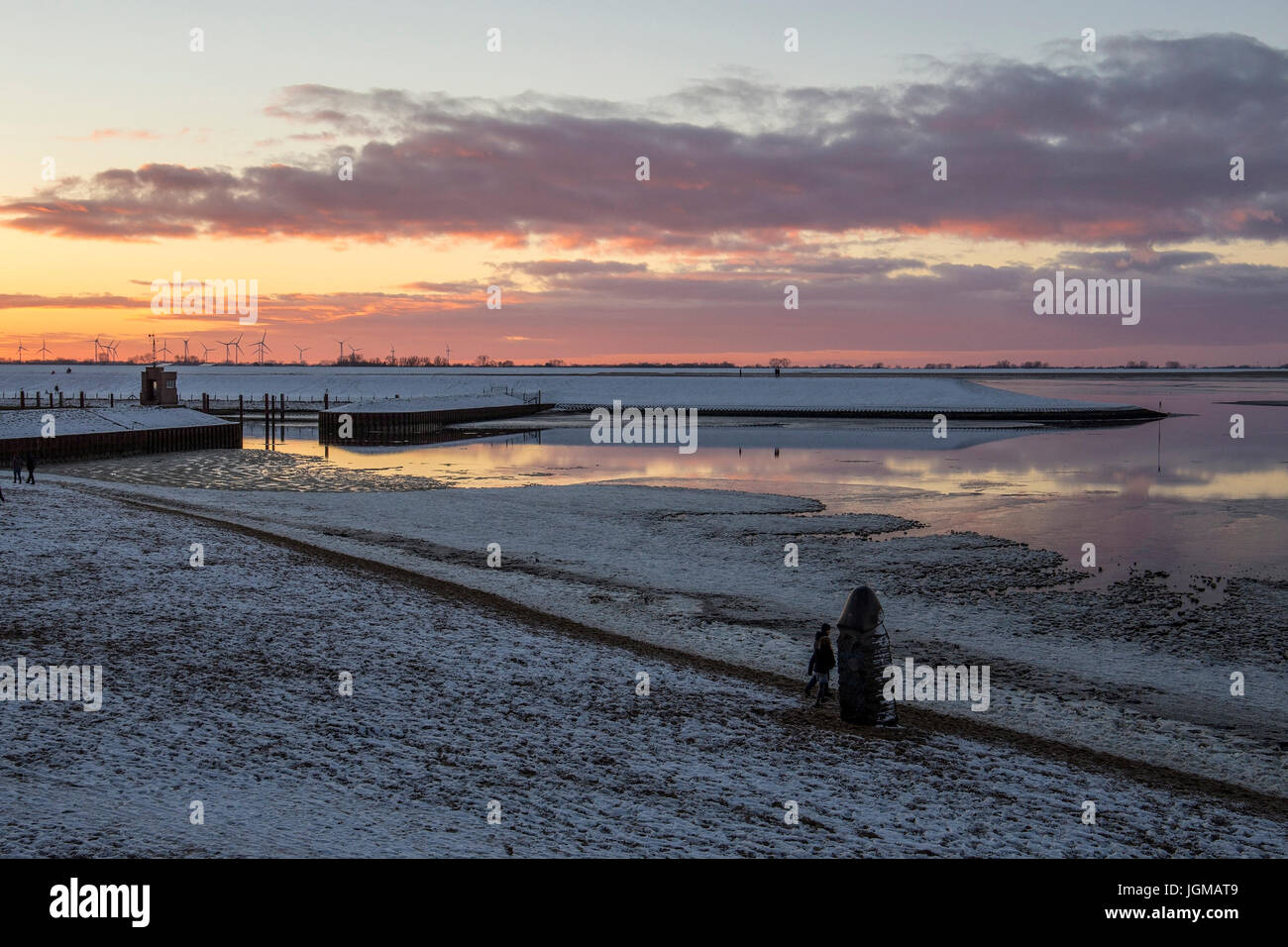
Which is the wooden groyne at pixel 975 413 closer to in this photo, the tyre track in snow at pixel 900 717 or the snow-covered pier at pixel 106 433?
the snow-covered pier at pixel 106 433

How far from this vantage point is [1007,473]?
1799 inches

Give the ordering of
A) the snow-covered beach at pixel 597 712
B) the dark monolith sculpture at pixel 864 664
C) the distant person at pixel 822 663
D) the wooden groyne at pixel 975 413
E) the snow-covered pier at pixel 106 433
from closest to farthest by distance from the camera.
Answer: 1. the snow-covered beach at pixel 597 712
2. the dark monolith sculpture at pixel 864 664
3. the distant person at pixel 822 663
4. the snow-covered pier at pixel 106 433
5. the wooden groyne at pixel 975 413

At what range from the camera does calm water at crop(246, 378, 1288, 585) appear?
90.5ft

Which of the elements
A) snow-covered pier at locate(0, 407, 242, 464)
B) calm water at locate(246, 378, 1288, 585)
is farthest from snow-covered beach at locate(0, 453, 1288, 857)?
snow-covered pier at locate(0, 407, 242, 464)

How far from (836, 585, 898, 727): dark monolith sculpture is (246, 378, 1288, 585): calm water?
11838mm

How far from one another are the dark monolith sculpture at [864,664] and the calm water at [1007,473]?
38.8 ft

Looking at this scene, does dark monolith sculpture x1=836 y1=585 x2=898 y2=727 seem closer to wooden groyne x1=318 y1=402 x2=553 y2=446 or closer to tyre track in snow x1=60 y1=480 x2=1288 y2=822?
tyre track in snow x1=60 y1=480 x2=1288 y2=822

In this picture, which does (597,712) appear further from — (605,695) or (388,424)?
(388,424)

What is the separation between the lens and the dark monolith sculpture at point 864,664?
12.5m

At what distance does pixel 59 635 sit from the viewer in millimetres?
15828

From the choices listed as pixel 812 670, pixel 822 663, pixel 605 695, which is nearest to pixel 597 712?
pixel 605 695

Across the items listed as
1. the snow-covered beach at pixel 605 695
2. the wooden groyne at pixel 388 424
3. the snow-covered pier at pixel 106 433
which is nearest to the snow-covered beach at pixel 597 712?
the snow-covered beach at pixel 605 695
